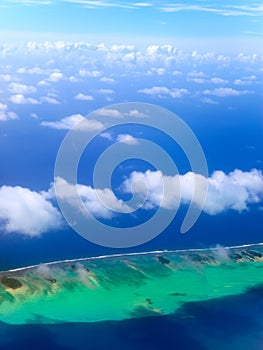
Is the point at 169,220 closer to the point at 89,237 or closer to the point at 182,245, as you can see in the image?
the point at 182,245

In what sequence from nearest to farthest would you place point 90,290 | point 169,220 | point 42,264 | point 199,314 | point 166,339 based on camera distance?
point 166,339
point 199,314
point 90,290
point 42,264
point 169,220

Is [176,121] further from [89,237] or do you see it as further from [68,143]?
[89,237]

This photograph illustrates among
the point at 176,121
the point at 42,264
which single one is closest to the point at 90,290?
the point at 42,264

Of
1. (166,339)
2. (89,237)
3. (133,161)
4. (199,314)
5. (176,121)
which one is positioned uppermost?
(176,121)

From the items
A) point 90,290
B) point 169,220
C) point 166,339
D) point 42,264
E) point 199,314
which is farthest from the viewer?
point 169,220

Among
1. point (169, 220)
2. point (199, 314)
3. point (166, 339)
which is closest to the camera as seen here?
point (166, 339)

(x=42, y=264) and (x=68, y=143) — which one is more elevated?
(x=68, y=143)

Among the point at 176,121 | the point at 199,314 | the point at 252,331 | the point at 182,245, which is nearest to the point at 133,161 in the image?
the point at 176,121

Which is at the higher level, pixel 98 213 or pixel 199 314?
pixel 98 213

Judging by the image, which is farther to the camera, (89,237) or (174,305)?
(89,237)
